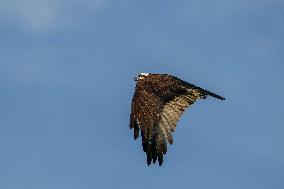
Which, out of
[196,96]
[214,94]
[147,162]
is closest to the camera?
[147,162]

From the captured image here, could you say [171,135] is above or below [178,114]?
below

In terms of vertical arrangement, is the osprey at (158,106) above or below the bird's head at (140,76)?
below

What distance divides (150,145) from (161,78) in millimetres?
2929

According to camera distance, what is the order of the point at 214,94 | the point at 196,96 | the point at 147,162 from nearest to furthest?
1. the point at 147,162
2. the point at 214,94
3. the point at 196,96

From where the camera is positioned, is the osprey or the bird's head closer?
the osprey

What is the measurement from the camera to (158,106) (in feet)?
45.6

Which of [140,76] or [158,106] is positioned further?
[140,76]

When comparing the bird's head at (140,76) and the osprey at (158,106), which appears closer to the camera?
the osprey at (158,106)

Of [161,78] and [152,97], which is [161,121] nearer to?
[152,97]

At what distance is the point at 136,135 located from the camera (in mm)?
12617

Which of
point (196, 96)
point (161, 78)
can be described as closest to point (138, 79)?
point (161, 78)

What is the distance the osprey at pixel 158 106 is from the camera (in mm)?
12625

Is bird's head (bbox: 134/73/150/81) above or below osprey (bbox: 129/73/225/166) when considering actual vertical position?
above

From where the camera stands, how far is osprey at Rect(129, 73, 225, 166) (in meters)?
12.6
